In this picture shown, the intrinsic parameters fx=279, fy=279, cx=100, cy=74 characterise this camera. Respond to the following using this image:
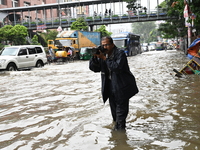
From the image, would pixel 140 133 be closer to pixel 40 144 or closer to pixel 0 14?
pixel 40 144

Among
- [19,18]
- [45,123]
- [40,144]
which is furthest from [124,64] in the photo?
[19,18]

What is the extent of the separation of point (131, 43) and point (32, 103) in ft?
101

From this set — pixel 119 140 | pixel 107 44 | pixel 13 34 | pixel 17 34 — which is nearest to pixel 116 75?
pixel 107 44

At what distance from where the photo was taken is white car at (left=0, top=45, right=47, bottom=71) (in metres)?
16.9

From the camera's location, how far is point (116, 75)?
170 inches

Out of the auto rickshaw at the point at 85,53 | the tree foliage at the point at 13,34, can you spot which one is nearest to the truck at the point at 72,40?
the auto rickshaw at the point at 85,53

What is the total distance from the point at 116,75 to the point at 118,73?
0.27 ft

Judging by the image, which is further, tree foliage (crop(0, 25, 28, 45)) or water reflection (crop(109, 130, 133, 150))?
tree foliage (crop(0, 25, 28, 45))

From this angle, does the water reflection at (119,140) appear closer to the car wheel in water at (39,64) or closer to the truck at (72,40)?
the car wheel in water at (39,64)

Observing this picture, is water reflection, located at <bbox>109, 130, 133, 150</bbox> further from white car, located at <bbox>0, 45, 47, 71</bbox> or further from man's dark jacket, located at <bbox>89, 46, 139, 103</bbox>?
white car, located at <bbox>0, 45, 47, 71</bbox>

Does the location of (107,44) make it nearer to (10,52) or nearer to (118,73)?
(118,73)

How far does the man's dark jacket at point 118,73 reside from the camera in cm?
409

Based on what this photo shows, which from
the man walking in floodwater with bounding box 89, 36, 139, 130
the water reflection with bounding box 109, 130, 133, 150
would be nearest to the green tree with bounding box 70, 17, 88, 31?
the man walking in floodwater with bounding box 89, 36, 139, 130

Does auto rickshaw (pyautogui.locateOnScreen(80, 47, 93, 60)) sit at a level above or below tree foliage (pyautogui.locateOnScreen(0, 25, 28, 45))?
below
